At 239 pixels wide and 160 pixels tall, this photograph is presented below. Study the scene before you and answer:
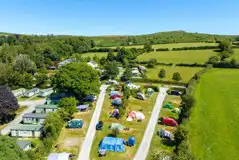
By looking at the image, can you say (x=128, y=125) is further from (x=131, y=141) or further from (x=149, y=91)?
(x=149, y=91)

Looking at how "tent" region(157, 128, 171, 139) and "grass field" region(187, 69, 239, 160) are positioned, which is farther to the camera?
"tent" region(157, 128, 171, 139)

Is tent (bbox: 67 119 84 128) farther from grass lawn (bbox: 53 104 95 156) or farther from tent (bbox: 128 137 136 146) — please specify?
tent (bbox: 128 137 136 146)

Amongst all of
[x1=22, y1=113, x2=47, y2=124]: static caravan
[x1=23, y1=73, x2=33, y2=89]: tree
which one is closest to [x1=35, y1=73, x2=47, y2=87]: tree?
[x1=23, y1=73, x2=33, y2=89]: tree

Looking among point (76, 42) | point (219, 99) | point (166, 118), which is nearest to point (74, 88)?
point (166, 118)

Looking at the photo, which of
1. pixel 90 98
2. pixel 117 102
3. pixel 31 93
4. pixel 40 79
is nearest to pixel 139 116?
pixel 117 102

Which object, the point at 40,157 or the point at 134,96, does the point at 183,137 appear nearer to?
the point at 40,157
